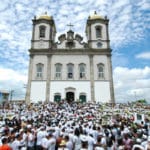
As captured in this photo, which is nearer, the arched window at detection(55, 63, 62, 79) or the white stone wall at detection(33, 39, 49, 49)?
the arched window at detection(55, 63, 62, 79)

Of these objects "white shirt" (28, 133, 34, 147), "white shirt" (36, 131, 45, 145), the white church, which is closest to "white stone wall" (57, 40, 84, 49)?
the white church

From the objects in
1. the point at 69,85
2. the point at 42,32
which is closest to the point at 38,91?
the point at 69,85

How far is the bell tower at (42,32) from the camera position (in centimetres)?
4047

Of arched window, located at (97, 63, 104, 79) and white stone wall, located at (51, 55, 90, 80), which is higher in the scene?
white stone wall, located at (51, 55, 90, 80)

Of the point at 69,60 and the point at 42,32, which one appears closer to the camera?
the point at 69,60

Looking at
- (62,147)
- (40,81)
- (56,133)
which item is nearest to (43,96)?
(40,81)

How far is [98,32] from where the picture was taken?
41.8 m

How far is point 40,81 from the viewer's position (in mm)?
38031

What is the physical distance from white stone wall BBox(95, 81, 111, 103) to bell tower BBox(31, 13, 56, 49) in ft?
38.3

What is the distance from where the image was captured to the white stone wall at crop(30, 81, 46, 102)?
36844mm

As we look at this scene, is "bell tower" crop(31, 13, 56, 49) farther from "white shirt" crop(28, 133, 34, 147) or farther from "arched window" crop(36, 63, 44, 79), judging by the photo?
"white shirt" crop(28, 133, 34, 147)

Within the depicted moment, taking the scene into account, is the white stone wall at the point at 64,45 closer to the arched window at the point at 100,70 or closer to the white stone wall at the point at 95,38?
the white stone wall at the point at 95,38

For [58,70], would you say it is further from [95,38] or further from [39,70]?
[95,38]

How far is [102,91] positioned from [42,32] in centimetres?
1610
